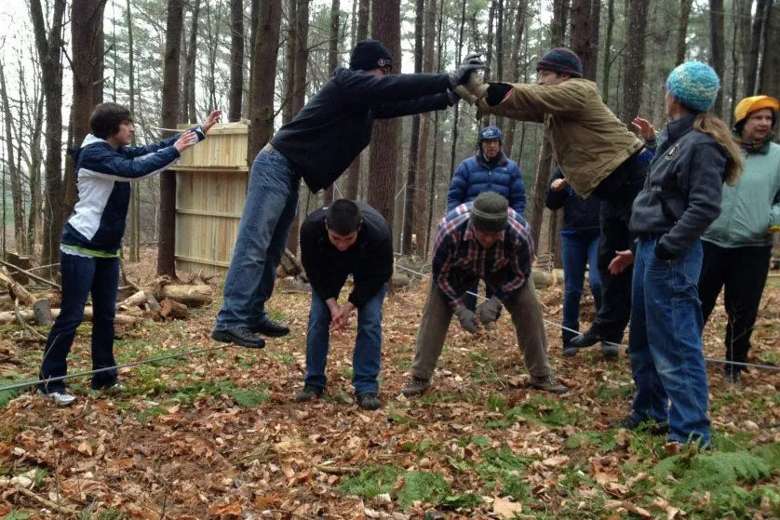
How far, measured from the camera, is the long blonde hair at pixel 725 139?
147 inches

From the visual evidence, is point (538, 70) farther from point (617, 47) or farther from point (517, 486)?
point (617, 47)

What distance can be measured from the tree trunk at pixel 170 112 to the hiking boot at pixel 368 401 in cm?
927

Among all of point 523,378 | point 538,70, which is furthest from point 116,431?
point 538,70

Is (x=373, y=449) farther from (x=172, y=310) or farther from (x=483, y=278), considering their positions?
(x=172, y=310)

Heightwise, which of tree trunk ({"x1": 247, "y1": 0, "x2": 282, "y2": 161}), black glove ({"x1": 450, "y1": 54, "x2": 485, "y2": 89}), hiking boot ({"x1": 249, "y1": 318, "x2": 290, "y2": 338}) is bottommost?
hiking boot ({"x1": 249, "y1": 318, "x2": 290, "y2": 338})

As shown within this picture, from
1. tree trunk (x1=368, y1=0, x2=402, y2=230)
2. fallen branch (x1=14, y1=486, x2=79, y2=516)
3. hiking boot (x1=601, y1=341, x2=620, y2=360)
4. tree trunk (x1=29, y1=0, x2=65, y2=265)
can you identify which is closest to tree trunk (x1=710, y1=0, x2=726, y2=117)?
tree trunk (x1=368, y1=0, x2=402, y2=230)

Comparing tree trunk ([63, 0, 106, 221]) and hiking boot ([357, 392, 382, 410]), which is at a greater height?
tree trunk ([63, 0, 106, 221])

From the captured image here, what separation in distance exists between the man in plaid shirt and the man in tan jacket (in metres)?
0.60

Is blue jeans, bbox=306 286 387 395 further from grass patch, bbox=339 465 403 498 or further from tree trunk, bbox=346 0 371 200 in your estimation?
tree trunk, bbox=346 0 371 200

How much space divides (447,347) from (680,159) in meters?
3.93

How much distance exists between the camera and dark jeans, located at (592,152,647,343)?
4.86m

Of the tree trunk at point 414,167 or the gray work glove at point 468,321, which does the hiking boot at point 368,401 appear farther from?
the tree trunk at point 414,167

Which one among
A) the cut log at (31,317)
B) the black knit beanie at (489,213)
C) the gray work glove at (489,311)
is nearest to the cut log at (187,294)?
the cut log at (31,317)

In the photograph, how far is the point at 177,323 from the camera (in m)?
8.76
